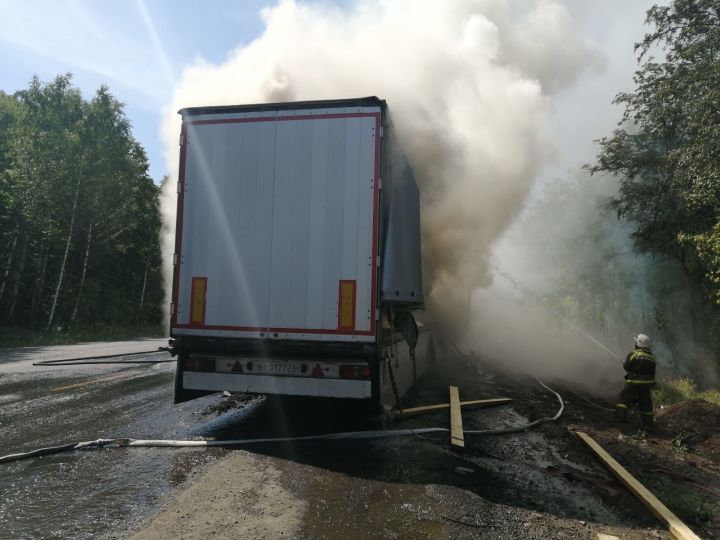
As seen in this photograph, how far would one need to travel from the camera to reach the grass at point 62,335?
54.9 feet

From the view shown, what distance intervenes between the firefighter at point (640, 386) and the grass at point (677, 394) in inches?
117

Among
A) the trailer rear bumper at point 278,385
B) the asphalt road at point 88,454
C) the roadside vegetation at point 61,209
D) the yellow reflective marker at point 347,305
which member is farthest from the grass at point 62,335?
the yellow reflective marker at point 347,305

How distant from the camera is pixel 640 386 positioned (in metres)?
6.27

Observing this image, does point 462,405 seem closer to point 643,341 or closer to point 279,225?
point 643,341

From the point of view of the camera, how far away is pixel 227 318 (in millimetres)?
4727

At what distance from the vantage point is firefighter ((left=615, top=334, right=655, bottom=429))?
20.3 feet

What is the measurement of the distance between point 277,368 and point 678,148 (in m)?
11.2

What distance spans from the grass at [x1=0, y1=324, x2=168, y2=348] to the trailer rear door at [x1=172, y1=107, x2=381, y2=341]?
48.6ft

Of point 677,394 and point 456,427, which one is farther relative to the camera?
point 677,394

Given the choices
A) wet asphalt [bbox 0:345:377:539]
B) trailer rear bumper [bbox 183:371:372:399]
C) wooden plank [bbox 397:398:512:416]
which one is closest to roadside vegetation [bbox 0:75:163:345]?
wet asphalt [bbox 0:345:377:539]

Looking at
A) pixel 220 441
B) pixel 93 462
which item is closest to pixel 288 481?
pixel 220 441

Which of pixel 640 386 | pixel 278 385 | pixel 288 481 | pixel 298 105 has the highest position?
pixel 298 105

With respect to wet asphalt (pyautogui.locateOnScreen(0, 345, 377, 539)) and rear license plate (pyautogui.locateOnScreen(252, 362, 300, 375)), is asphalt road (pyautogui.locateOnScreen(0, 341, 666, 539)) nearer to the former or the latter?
wet asphalt (pyautogui.locateOnScreen(0, 345, 377, 539))

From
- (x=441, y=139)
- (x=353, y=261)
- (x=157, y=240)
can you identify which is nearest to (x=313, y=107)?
(x=353, y=261)
